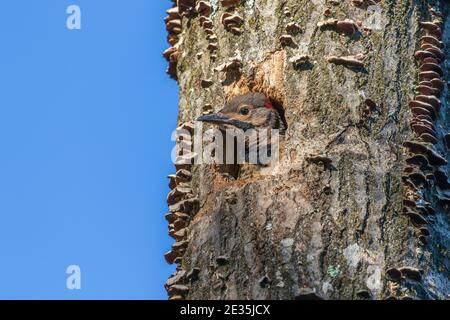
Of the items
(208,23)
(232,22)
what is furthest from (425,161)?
(208,23)

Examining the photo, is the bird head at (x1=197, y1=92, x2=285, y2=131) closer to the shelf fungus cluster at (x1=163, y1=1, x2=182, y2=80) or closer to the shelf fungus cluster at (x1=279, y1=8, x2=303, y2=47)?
the shelf fungus cluster at (x1=279, y1=8, x2=303, y2=47)

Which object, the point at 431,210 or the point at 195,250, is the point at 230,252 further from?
the point at 431,210

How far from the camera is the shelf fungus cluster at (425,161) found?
626 cm

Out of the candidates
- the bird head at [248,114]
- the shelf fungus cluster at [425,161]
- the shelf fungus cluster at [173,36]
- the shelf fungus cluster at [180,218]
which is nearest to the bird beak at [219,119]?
the bird head at [248,114]

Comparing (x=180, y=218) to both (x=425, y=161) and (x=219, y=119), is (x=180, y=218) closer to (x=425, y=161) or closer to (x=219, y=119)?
(x=219, y=119)

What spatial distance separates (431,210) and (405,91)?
793 millimetres

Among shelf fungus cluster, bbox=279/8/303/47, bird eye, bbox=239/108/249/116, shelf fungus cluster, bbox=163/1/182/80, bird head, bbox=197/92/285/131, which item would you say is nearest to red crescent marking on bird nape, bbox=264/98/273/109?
bird head, bbox=197/92/285/131

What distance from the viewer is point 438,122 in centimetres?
677

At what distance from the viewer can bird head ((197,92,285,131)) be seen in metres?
7.08

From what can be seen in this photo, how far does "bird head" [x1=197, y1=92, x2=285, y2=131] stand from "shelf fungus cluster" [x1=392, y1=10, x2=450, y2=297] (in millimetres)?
869

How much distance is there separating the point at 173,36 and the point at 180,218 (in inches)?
64.3
